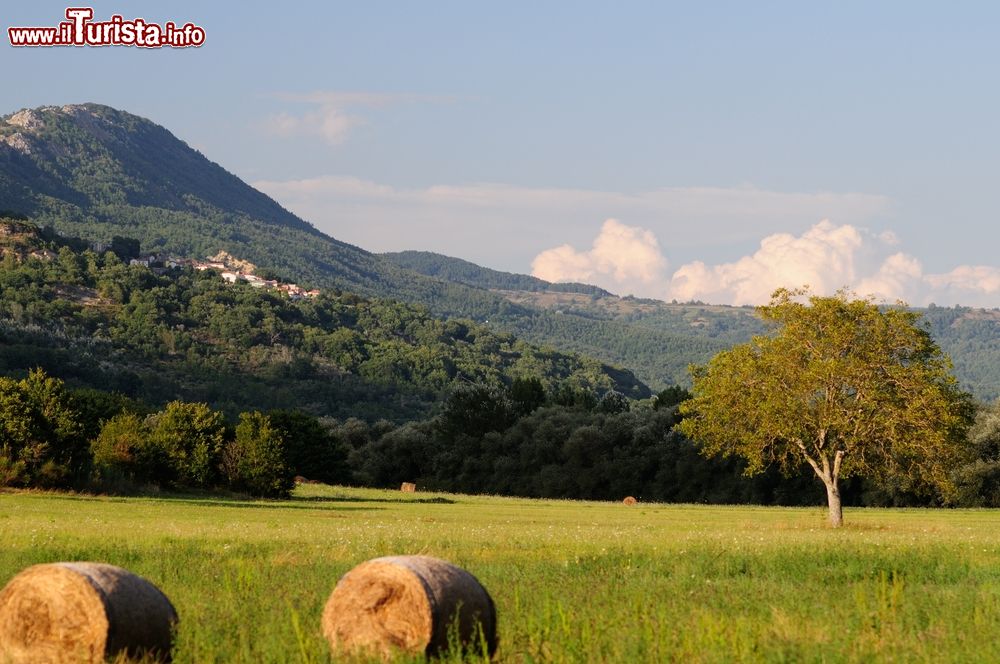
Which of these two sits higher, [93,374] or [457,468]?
[93,374]

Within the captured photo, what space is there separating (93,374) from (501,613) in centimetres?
15041

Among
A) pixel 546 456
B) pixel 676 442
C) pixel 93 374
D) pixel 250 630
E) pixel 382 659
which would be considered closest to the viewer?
pixel 382 659

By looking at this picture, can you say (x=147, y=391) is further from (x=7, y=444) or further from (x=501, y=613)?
(x=501, y=613)

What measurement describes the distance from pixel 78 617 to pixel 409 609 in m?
3.79

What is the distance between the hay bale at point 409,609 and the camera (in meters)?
15.5

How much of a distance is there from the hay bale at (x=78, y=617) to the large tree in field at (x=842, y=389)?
38.5 metres

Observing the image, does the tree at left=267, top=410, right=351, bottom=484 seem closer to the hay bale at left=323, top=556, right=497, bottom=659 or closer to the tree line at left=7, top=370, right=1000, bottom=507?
the tree line at left=7, top=370, right=1000, bottom=507

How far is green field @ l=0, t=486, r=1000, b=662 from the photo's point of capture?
1585 cm

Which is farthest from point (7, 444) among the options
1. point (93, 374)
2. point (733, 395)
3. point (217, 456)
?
point (93, 374)

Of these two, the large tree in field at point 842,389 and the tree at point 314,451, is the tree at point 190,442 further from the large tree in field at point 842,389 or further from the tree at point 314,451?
the large tree in field at point 842,389

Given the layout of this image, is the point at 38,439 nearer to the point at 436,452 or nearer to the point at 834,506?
the point at 834,506

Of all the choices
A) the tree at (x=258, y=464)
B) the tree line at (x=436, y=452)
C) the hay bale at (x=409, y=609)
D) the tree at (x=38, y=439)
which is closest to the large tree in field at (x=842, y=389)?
the tree line at (x=436, y=452)

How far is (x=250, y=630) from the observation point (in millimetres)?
17297

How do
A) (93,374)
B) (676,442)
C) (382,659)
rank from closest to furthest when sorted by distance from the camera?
(382,659) → (676,442) → (93,374)
